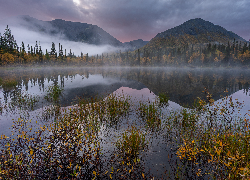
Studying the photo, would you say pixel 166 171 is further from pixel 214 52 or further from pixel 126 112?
pixel 214 52

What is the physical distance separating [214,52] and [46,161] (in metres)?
186

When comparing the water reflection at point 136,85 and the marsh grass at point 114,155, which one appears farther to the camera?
the water reflection at point 136,85

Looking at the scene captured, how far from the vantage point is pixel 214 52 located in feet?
479

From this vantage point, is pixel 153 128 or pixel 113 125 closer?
pixel 153 128

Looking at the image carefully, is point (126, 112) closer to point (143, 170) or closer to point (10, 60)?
point (143, 170)

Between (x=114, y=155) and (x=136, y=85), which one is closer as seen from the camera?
(x=114, y=155)

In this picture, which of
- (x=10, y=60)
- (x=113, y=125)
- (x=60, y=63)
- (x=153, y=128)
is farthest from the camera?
(x=60, y=63)

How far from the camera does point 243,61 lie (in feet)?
412

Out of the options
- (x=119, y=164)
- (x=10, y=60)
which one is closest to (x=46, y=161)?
(x=119, y=164)

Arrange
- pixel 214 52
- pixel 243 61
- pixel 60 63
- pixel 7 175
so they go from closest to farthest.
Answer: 1. pixel 7 175
2. pixel 243 61
3. pixel 214 52
4. pixel 60 63

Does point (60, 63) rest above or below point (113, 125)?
above

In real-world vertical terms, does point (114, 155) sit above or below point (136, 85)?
below

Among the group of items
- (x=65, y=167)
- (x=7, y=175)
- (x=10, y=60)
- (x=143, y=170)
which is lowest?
(x=143, y=170)

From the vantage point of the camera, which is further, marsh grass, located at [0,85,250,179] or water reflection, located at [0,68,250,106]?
water reflection, located at [0,68,250,106]
